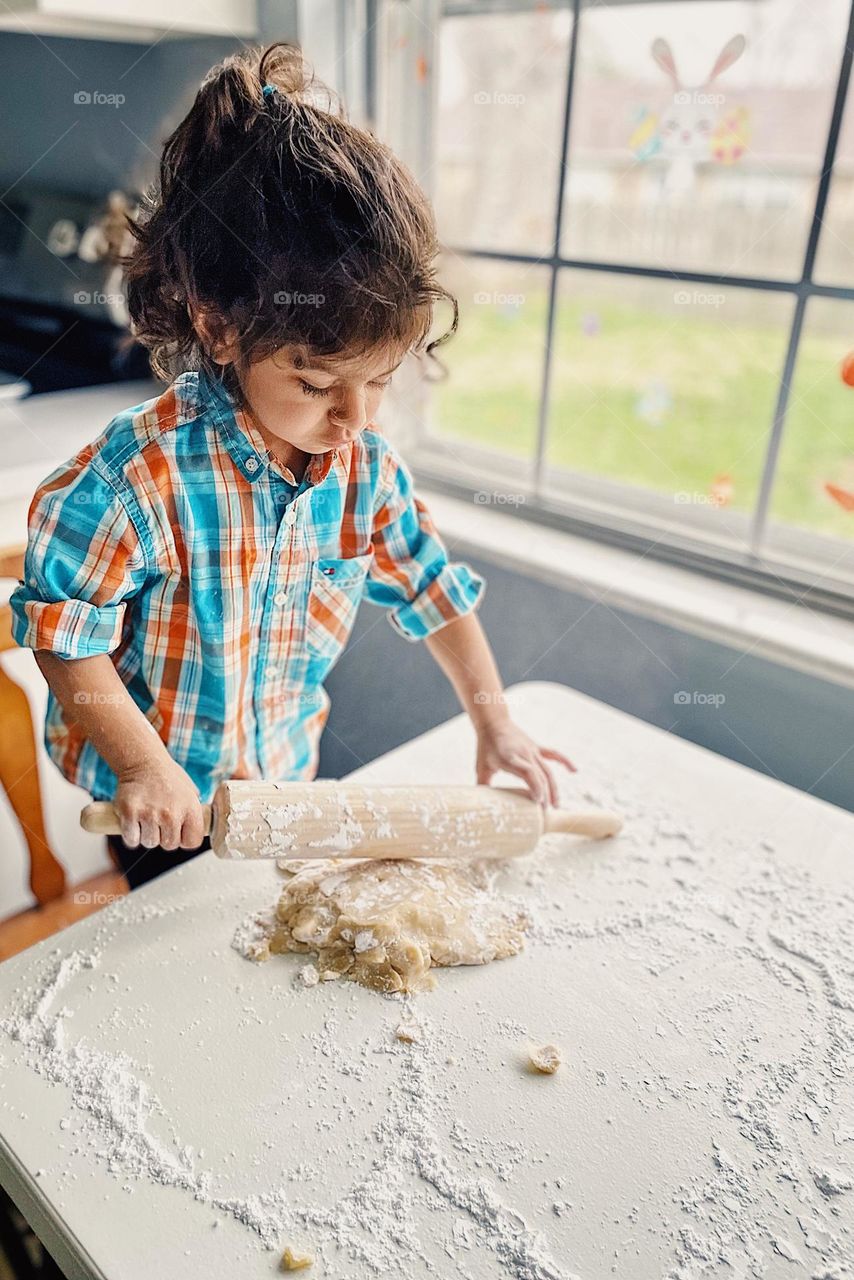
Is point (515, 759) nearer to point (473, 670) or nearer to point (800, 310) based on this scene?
point (473, 670)

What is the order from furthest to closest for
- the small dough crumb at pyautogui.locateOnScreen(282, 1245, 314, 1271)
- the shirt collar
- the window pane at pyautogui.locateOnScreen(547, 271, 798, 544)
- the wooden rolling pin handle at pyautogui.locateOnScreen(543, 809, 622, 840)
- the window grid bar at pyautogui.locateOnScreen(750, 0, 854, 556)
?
1. the window pane at pyautogui.locateOnScreen(547, 271, 798, 544)
2. the window grid bar at pyautogui.locateOnScreen(750, 0, 854, 556)
3. the wooden rolling pin handle at pyautogui.locateOnScreen(543, 809, 622, 840)
4. the shirt collar
5. the small dough crumb at pyautogui.locateOnScreen(282, 1245, 314, 1271)

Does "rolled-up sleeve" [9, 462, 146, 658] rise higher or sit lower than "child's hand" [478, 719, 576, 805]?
higher

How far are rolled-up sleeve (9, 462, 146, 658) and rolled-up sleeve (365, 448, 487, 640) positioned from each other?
11.1 inches

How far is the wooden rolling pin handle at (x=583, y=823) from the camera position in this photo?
94 centimetres

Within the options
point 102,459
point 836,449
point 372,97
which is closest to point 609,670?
point 836,449

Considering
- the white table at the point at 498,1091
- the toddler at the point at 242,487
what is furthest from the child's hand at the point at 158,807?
the white table at the point at 498,1091

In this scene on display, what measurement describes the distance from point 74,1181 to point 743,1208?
0.42m

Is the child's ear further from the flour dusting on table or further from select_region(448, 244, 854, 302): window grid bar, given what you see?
select_region(448, 244, 854, 302): window grid bar

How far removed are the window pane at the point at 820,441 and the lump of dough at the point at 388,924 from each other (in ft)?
3.02

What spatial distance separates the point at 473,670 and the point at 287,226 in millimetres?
490

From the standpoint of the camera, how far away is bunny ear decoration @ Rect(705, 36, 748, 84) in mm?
1365

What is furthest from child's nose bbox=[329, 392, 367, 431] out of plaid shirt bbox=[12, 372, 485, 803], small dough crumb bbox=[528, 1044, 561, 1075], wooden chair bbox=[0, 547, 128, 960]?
wooden chair bbox=[0, 547, 128, 960]

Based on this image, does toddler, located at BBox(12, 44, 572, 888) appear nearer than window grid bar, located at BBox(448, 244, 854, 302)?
Yes

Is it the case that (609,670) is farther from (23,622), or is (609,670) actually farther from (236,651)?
(23,622)
